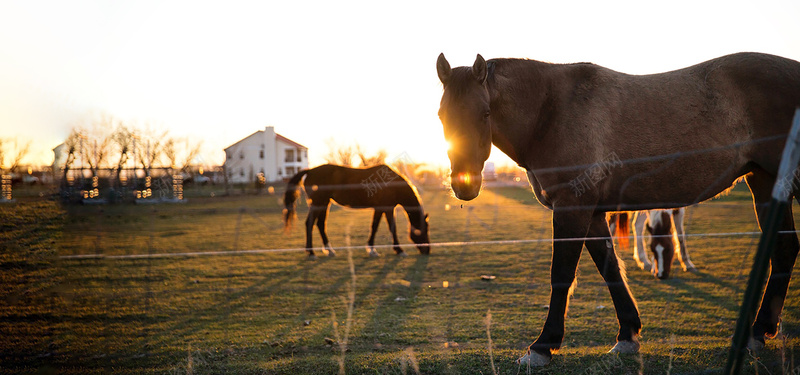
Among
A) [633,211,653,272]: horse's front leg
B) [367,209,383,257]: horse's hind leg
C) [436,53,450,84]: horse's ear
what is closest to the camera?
[436,53,450,84]: horse's ear

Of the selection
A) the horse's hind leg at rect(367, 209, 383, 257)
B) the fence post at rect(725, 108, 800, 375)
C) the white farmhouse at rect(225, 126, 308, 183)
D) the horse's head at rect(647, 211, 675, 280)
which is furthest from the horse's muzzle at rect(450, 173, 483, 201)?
the horse's hind leg at rect(367, 209, 383, 257)

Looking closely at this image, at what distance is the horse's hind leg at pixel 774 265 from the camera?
282cm

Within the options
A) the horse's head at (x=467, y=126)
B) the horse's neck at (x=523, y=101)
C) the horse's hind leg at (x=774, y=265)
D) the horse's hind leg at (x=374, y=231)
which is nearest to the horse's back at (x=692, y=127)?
the horse's neck at (x=523, y=101)

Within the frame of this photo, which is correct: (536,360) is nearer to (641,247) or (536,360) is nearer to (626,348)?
(626,348)

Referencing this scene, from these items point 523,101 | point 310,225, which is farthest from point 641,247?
point 310,225

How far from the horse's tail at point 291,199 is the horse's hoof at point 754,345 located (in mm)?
8698

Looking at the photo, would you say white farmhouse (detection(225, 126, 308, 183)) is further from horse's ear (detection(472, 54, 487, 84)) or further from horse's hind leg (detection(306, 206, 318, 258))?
horse's ear (detection(472, 54, 487, 84))

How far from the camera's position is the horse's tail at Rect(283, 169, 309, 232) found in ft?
33.5

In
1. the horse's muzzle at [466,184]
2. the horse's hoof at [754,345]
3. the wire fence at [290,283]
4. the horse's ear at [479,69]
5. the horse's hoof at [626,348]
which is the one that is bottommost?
the wire fence at [290,283]

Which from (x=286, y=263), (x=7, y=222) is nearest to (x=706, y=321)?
(x=7, y=222)

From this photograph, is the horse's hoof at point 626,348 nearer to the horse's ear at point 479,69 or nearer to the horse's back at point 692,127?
the horse's back at point 692,127

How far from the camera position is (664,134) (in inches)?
95.6

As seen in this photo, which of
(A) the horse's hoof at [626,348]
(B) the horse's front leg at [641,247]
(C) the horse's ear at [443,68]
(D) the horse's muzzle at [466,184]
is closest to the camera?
(D) the horse's muzzle at [466,184]

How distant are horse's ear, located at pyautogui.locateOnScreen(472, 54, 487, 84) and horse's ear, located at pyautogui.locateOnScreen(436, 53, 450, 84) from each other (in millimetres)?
167
